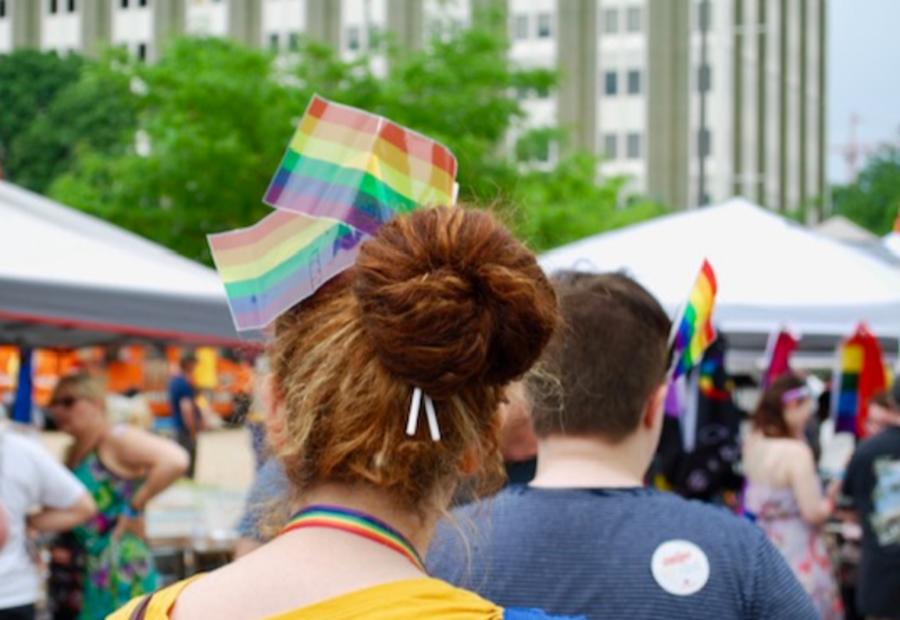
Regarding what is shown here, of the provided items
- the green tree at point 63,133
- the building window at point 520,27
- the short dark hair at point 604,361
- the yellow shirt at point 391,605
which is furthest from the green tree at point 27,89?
the yellow shirt at point 391,605

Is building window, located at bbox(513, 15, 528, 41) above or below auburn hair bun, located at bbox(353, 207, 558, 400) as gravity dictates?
above

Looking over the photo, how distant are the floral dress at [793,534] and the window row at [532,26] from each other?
2268 inches

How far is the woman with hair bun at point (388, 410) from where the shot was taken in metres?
1.73

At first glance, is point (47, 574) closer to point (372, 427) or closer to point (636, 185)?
point (372, 427)

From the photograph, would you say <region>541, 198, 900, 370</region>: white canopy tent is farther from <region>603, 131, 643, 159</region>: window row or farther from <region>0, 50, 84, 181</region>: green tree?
<region>603, 131, 643, 159</region>: window row

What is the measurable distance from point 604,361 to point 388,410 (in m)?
1.16

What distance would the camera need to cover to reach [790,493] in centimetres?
768

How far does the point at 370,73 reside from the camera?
2539 cm

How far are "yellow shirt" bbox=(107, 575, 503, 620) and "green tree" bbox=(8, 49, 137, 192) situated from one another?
4387 cm

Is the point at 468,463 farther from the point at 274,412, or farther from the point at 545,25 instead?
the point at 545,25

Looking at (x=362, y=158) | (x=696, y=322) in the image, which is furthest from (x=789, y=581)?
(x=362, y=158)

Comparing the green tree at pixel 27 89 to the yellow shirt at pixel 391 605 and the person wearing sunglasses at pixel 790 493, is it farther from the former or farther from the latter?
the yellow shirt at pixel 391 605

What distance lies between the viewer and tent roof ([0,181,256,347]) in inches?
247

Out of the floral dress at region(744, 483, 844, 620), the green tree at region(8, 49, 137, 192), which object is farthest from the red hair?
the green tree at region(8, 49, 137, 192)
